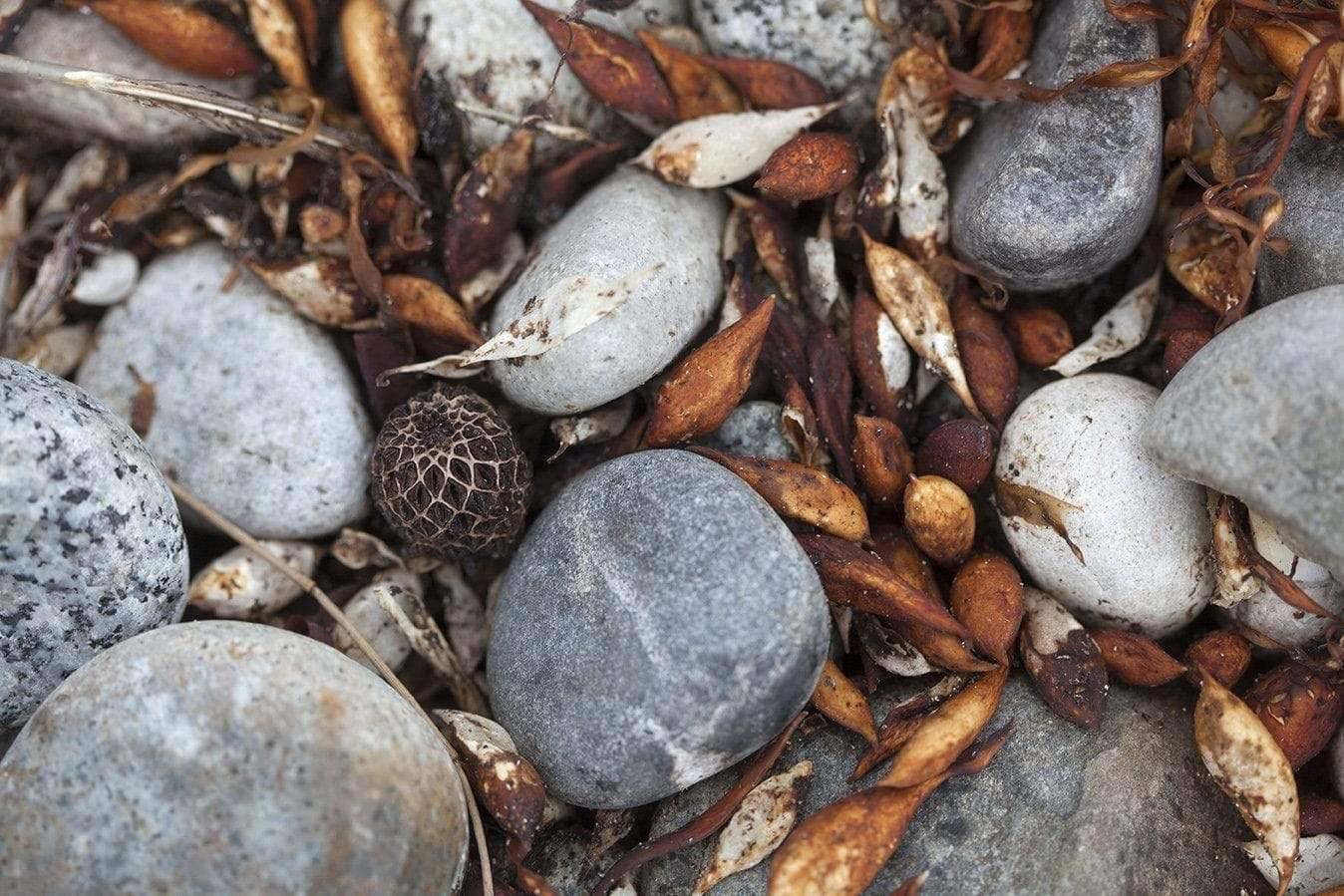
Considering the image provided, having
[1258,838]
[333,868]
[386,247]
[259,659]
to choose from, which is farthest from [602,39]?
[1258,838]

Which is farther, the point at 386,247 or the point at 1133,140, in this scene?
the point at 386,247

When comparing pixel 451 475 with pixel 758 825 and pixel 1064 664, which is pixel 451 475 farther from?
pixel 1064 664

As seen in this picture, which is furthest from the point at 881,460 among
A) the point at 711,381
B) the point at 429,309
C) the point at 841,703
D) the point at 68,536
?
the point at 68,536

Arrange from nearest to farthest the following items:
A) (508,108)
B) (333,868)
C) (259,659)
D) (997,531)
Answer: (333,868), (259,659), (997,531), (508,108)

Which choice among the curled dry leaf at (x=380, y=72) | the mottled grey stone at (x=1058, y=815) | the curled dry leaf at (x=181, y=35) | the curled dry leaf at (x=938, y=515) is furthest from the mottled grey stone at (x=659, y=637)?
the curled dry leaf at (x=181, y=35)

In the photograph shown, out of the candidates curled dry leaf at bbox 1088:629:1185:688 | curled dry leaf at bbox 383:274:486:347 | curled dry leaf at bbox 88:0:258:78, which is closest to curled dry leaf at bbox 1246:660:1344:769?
curled dry leaf at bbox 1088:629:1185:688

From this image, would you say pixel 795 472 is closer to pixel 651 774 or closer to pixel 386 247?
pixel 651 774
